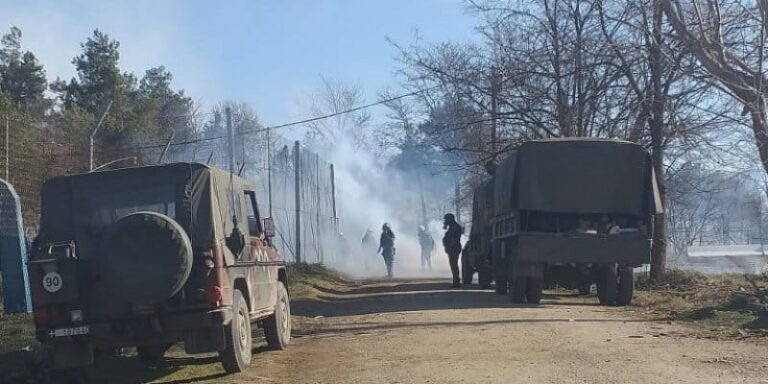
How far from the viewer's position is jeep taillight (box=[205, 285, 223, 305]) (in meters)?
8.84

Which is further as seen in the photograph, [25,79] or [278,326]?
[25,79]

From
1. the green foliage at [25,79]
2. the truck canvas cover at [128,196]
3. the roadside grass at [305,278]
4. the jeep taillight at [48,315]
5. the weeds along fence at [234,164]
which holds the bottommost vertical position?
the roadside grass at [305,278]

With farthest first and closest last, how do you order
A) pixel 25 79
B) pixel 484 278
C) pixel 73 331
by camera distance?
1. pixel 25 79
2. pixel 484 278
3. pixel 73 331

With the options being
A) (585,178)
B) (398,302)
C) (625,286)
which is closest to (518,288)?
(625,286)

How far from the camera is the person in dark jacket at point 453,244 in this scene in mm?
25312

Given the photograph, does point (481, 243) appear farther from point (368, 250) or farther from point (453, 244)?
point (368, 250)

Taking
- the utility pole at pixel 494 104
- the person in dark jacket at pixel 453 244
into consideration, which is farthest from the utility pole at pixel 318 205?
the person in dark jacket at pixel 453 244

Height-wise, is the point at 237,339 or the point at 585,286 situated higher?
the point at 237,339

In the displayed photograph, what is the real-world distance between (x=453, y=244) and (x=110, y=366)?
15.7 m

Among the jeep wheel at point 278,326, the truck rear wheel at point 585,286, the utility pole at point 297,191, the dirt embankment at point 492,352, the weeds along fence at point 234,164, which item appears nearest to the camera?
the dirt embankment at point 492,352

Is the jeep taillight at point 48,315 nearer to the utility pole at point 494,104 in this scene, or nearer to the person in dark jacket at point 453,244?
the person in dark jacket at point 453,244

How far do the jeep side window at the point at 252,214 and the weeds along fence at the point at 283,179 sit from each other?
49.7 feet

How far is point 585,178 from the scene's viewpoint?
17.5m

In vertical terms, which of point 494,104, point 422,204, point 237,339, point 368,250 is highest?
point 494,104
